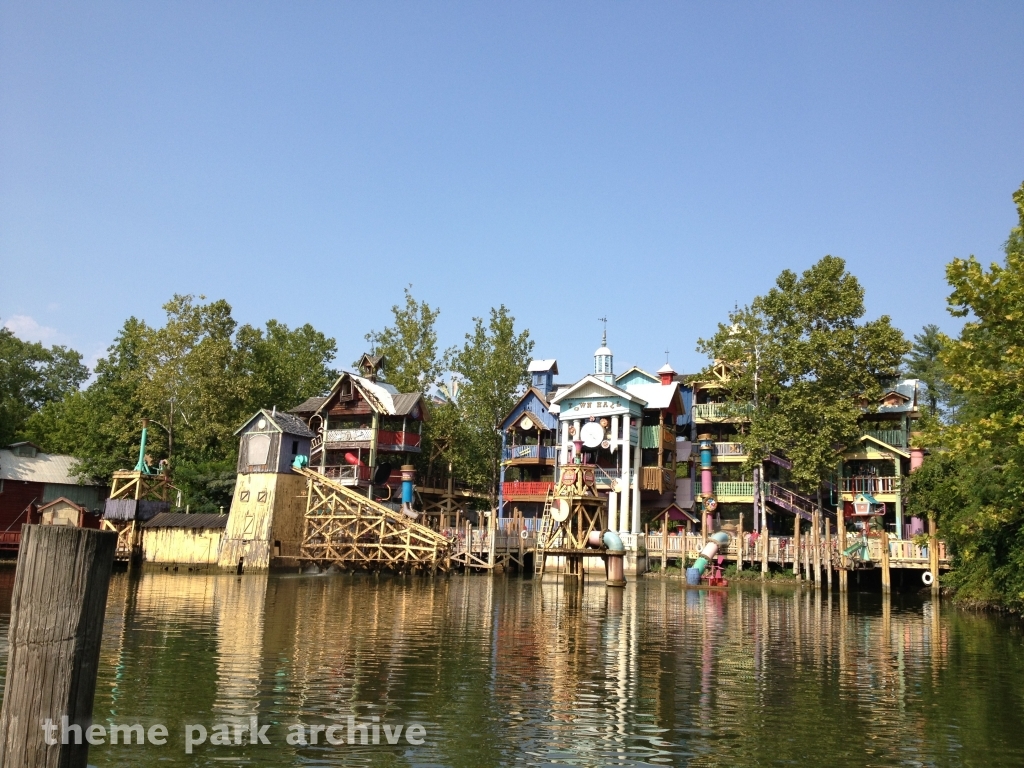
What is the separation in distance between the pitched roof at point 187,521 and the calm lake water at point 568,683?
63.4ft

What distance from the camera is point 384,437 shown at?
58.5 m

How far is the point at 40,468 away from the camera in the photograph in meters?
58.5

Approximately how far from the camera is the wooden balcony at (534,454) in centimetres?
5788

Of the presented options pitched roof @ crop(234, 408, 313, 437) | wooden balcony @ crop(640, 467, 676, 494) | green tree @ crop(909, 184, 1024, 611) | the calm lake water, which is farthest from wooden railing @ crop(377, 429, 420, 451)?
green tree @ crop(909, 184, 1024, 611)

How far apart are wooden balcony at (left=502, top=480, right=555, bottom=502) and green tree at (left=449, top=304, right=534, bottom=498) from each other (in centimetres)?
558

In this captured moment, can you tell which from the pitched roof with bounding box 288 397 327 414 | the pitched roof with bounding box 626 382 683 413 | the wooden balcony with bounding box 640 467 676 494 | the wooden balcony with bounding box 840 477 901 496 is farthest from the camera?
the pitched roof with bounding box 288 397 327 414

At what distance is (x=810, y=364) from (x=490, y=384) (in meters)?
22.8

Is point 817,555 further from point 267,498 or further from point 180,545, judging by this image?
point 180,545

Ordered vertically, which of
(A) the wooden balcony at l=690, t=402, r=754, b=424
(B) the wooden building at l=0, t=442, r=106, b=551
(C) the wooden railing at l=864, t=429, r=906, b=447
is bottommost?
(B) the wooden building at l=0, t=442, r=106, b=551

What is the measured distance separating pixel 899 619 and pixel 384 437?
35.6m

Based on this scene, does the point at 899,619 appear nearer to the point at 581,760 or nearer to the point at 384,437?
the point at 581,760

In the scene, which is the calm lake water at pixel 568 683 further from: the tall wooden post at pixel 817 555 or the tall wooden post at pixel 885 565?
the tall wooden post at pixel 817 555

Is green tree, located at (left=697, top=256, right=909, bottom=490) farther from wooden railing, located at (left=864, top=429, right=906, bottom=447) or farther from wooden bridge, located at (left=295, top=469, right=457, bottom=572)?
wooden bridge, located at (left=295, top=469, right=457, bottom=572)

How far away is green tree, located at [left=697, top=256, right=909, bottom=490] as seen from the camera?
48781mm
